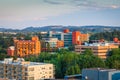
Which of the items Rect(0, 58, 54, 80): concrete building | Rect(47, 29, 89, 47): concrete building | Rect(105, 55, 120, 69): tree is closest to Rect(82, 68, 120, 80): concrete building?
Rect(0, 58, 54, 80): concrete building

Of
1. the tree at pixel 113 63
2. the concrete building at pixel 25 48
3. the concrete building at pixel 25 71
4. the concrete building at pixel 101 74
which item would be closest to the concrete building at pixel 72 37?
the concrete building at pixel 25 48

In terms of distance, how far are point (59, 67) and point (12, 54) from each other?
14.8 meters

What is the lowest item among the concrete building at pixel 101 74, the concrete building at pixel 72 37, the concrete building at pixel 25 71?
the concrete building at pixel 25 71

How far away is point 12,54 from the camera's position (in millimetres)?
40062

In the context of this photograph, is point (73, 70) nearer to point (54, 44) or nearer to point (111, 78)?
point (111, 78)

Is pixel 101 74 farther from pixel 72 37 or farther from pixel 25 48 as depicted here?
pixel 72 37

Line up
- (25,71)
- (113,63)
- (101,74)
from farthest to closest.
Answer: (113,63) < (25,71) < (101,74)

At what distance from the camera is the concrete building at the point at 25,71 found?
23.1m

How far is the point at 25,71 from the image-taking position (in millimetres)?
23125

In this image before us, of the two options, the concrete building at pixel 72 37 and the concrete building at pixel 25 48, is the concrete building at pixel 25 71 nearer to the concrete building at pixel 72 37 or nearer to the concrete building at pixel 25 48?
the concrete building at pixel 25 48

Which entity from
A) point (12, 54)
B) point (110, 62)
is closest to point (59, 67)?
point (110, 62)

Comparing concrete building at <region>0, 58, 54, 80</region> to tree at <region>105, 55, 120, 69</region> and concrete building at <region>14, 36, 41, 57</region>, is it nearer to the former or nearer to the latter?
tree at <region>105, 55, 120, 69</region>

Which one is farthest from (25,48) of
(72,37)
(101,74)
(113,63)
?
(101,74)

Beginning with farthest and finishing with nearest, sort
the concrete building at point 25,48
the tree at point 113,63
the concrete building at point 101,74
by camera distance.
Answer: the concrete building at point 25,48
the tree at point 113,63
the concrete building at point 101,74
